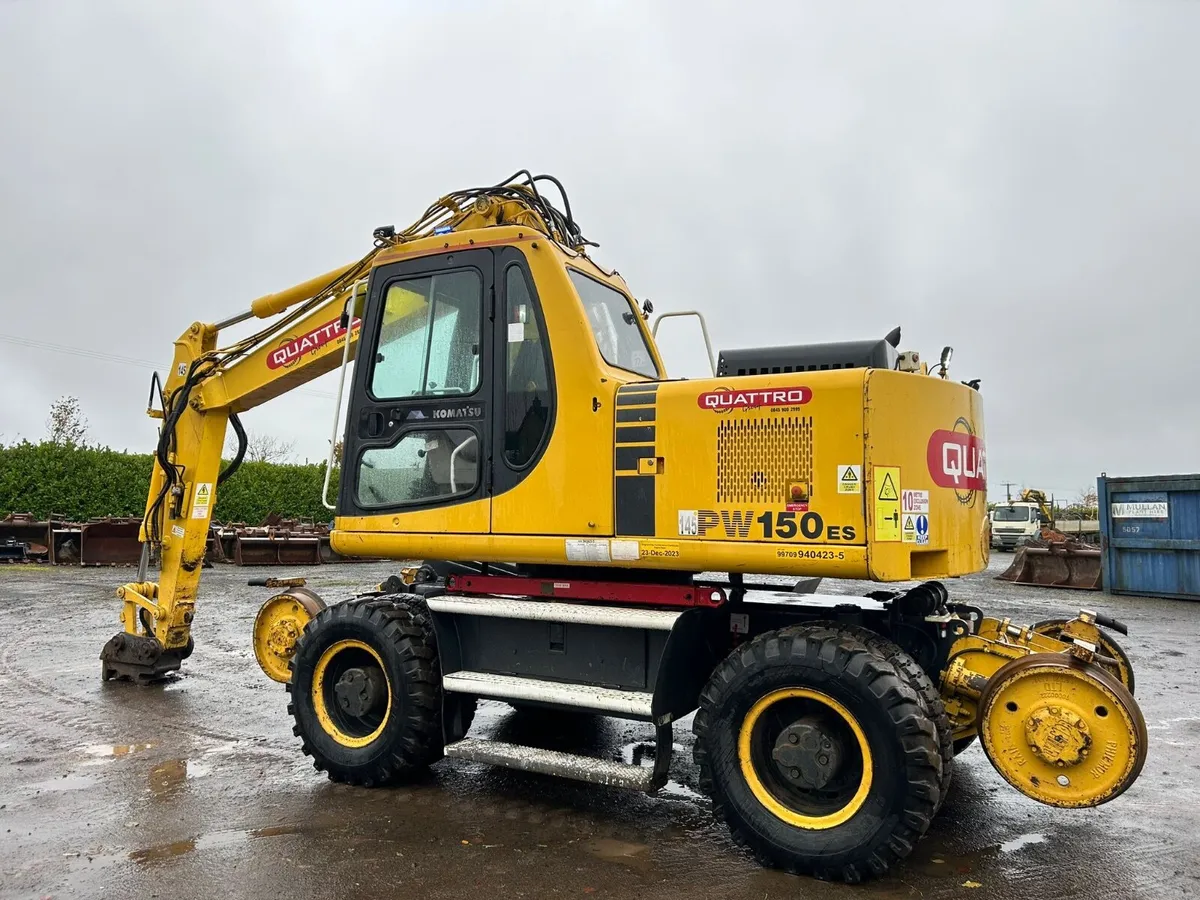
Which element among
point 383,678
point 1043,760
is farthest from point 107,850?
point 1043,760

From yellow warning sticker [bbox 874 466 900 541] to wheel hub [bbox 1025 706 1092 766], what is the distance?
3.25 feet

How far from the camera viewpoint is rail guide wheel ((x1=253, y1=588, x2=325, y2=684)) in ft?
20.7

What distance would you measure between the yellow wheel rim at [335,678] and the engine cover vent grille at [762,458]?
240 centimetres

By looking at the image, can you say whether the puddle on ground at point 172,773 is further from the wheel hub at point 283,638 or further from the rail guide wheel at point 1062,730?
the rail guide wheel at point 1062,730

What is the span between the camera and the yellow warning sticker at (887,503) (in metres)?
3.98

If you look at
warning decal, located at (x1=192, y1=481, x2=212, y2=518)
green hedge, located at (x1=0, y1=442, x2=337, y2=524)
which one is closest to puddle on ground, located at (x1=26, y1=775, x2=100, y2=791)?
warning decal, located at (x1=192, y1=481, x2=212, y2=518)

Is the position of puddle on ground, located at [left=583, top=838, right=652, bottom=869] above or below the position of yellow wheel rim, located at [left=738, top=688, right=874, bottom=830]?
below

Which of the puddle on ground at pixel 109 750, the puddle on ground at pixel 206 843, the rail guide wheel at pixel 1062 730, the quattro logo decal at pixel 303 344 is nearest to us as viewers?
the rail guide wheel at pixel 1062 730

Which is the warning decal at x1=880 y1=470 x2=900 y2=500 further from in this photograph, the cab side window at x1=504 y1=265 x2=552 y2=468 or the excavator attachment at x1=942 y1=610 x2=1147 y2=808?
the cab side window at x1=504 y1=265 x2=552 y2=468

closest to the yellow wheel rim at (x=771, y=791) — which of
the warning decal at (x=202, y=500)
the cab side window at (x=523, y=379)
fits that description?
the cab side window at (x=523, y=379)

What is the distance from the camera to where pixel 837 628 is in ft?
13.6

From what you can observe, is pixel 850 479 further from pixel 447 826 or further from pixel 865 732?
pixel 447 826

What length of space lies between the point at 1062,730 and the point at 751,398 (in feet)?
6.63

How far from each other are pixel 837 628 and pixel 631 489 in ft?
4.05
